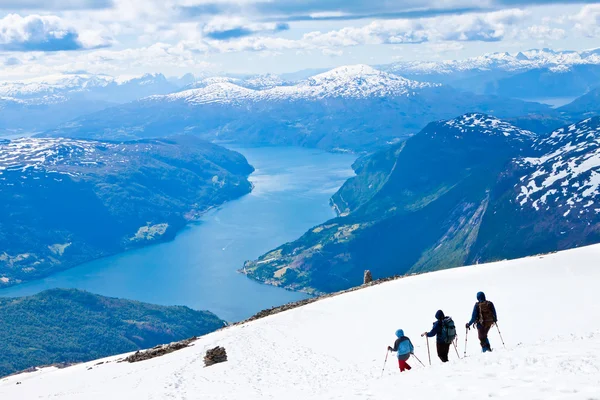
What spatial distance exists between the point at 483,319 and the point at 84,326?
7023 inches

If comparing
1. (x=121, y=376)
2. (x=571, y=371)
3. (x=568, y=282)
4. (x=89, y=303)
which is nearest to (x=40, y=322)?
(x=89, y=303)

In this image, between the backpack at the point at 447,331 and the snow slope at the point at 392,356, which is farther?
the backpack at the point at 447,331

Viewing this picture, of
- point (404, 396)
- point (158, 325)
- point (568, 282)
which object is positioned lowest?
point (404, 396)

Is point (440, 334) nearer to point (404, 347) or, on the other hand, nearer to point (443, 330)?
point (443, 330)

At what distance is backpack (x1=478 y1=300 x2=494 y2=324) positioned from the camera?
24031 millimetres

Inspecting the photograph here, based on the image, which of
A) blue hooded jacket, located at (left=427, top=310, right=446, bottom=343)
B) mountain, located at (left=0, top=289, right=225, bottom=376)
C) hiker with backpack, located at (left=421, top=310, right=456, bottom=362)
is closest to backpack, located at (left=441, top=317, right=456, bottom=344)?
hiker with backpack, located at (left=421, top=310, right=456, bottom=362)

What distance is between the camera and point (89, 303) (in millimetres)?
198125

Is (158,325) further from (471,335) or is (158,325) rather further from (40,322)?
(471,335)

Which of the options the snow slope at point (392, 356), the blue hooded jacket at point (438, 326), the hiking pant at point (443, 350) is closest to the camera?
the snow slope at point (392, 356)

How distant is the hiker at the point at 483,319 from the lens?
2398cm

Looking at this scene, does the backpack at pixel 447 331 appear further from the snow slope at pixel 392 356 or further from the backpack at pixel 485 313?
the backpack at pixel 485 313

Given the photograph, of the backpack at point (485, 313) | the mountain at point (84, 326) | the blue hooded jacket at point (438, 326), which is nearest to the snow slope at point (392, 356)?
the backpack at point (485, 313)

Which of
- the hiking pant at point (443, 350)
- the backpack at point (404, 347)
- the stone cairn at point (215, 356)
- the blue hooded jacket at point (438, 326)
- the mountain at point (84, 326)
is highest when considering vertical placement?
the mountain at point (84, 326)

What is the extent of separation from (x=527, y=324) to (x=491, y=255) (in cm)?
17471
